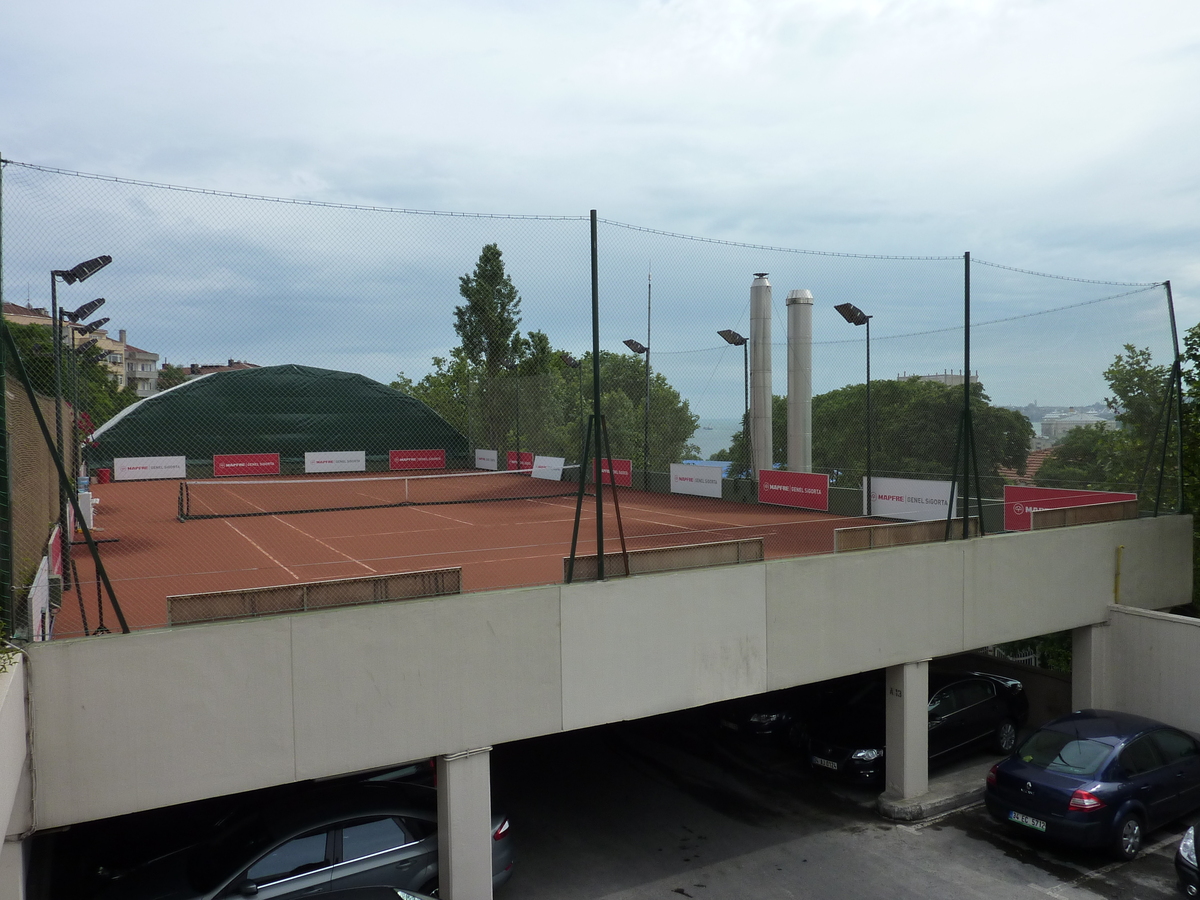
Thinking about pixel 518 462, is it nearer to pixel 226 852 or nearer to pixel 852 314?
pixel 852 314

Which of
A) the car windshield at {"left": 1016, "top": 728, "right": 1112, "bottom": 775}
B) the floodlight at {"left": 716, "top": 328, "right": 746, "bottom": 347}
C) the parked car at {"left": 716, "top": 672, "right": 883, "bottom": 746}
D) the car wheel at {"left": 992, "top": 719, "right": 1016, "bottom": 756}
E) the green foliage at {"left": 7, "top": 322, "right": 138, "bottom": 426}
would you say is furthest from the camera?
the floodlight at {"left": 716, "top": 328, "right": 746, "bottom": 347}

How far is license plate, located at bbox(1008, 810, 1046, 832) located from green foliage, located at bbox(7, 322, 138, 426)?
32.0 feet

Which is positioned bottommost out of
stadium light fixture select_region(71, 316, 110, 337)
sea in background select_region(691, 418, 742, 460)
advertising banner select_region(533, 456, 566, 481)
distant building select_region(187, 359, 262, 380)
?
advertising banner select_region(533, 456, 566, 481)

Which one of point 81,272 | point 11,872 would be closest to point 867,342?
point 81,272

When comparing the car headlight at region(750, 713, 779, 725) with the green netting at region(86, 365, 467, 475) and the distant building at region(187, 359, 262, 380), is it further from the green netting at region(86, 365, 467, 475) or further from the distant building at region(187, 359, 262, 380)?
the distant building at region(187, 359, 262, 380)

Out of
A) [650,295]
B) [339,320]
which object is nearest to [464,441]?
[650,295]

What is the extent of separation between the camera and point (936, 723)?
11.3 m

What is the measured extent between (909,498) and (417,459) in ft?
30.5

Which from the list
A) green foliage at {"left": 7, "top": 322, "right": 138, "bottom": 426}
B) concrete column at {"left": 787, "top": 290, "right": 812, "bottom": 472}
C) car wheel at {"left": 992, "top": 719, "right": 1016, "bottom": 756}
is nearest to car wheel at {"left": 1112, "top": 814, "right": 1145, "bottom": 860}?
car wheel at {"left": 992, "top": 719, "right": 1016, "bottom": 756}

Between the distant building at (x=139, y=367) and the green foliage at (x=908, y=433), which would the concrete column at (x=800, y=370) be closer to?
the green foliage at (x=908, y=433)

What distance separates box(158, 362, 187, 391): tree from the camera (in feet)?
23.2

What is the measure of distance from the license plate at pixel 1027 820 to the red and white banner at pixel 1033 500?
19.3ft

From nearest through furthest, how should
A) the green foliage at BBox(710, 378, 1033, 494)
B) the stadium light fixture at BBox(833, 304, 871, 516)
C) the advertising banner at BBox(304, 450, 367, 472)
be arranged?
the advertising banner at BBox(304, 450, 367, 472)
the green foliage at BBox(710, 378, 1033, 494)
the stadium light fixture at BBox(833, 304, 871, 516)

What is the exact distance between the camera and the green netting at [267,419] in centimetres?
827
